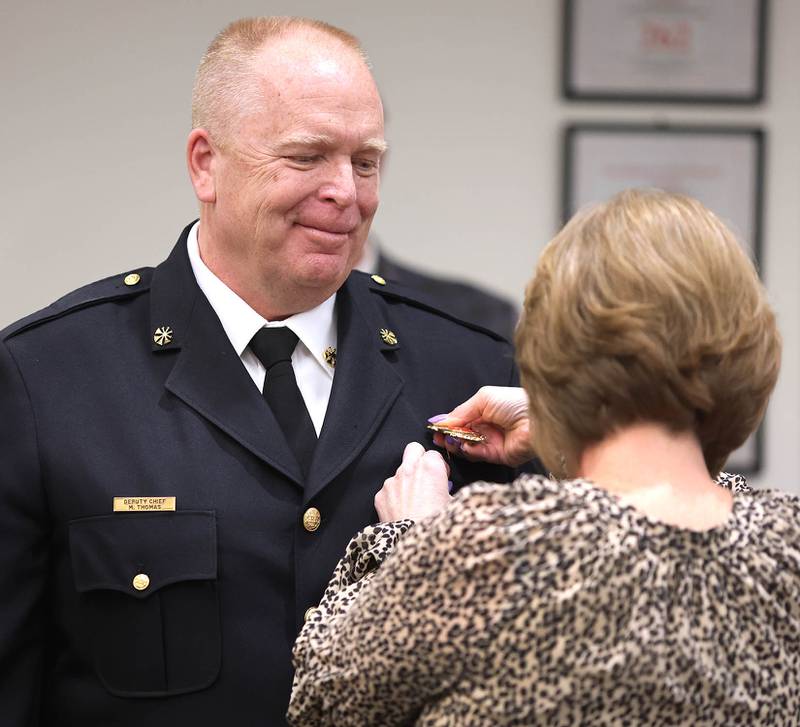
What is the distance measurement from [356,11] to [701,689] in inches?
81.4

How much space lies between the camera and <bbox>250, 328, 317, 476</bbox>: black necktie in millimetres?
1529

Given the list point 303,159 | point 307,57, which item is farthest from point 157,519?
point 307,57

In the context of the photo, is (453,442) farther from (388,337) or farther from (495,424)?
(388,337)

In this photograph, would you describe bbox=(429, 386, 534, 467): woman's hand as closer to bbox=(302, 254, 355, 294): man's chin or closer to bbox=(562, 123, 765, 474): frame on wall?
bbox=(302, 254, 355, 294): man's chin

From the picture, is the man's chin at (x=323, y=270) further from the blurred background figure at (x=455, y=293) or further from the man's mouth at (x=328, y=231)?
the blurred background figure at (x=455, y=293)

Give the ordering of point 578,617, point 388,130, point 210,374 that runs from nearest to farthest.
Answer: point 578,617 < point 210,374 < point 388,130

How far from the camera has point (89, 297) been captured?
160 centimetres

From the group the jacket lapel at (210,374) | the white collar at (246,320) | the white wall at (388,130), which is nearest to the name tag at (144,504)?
the jacket lapel at (210,374)

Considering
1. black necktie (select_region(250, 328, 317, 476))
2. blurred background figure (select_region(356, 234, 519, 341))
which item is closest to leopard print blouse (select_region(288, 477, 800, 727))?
black necktie (select_region(250, 328, 317, 476))

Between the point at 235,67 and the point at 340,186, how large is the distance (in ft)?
0.68

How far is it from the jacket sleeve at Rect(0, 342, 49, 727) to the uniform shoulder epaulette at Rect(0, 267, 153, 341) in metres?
0.08

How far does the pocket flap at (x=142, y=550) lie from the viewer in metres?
1.42

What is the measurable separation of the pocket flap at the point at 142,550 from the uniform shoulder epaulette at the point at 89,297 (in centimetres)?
27

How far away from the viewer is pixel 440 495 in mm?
1466
